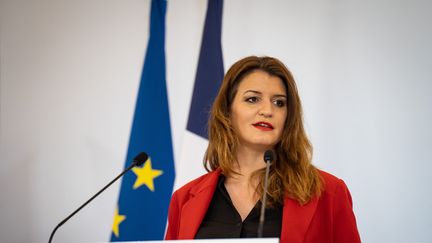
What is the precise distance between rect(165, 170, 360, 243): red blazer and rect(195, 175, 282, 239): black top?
31 millimetres

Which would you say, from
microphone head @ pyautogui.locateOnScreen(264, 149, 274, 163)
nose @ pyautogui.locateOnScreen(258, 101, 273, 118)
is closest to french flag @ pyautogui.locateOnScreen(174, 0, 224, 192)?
nose @ pyautogui.locateOnScreen(258, 101, 273, 118)

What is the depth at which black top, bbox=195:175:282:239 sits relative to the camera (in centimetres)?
161

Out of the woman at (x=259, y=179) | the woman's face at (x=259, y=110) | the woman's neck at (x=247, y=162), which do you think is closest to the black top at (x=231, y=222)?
the woman at (x=259, y=179)

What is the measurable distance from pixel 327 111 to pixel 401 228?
688 millimetres

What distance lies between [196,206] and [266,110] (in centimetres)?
44

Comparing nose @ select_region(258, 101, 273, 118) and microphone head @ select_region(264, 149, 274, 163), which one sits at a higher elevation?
nose @ select_region(258, 101, 273, 118)

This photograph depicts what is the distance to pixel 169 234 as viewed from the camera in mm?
1872

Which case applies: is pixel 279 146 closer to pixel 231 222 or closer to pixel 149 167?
pixel 231 222

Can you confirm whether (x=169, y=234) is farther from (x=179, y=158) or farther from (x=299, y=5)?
(x=299, y=5)

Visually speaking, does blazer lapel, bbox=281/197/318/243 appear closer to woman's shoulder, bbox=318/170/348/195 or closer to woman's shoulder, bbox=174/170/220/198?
woman's shoulder, bbox=318/170/348/195

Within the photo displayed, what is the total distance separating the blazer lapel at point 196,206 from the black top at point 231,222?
3 cm

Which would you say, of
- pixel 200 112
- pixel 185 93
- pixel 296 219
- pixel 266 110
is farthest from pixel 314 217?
pixel 185 93

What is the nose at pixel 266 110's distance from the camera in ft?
5.64

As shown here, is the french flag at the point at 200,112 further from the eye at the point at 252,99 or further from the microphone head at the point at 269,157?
the microphone head at the point at 269,157
